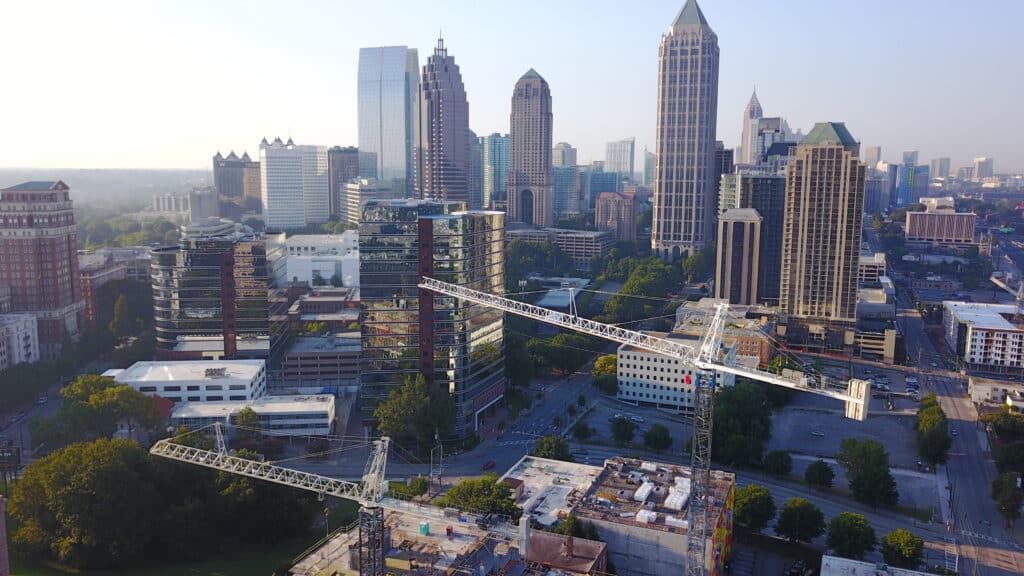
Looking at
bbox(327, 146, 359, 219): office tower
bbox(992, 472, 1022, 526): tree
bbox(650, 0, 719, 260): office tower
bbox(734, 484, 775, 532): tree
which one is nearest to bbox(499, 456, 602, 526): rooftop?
bbox(734, 484, 775, 532): tree

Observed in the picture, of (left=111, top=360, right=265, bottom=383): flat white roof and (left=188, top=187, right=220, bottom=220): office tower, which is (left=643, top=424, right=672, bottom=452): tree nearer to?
(left=111, top=360, right=265, bottom=383): flat white roof

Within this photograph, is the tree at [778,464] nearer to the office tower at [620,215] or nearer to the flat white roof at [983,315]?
the flat white roof at [983,315]

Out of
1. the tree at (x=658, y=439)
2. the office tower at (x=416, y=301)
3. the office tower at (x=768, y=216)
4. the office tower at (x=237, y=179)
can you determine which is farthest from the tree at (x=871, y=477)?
the office tower at (x=237, y=179)

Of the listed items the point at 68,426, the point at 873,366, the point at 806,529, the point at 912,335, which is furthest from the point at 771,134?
the point at 68,426

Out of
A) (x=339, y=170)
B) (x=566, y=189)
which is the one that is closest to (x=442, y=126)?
(x=339, y=170)

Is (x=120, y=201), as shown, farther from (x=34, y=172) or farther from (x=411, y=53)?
(x=411, y=53)
